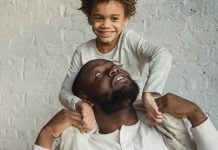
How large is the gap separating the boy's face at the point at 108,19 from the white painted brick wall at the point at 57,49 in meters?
0.85

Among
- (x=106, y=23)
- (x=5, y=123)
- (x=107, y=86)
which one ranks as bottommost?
(x=5, y=123)

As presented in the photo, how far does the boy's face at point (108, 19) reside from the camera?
114 cm

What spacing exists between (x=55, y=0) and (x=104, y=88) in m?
1.37

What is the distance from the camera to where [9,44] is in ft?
8.15

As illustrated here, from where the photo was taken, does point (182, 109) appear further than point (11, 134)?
No

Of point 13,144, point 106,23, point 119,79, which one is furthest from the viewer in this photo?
point 13,144

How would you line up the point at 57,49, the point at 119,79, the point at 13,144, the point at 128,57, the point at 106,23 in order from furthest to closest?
1. the point at 13,144
2. the point at 57,49
3. the point at 128,57
4. the point at 106,23
5. the point at 119,79

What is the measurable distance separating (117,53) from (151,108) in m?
0.24

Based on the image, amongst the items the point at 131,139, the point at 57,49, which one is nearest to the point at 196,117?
the point at 131,139

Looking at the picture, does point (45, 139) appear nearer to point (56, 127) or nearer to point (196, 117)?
point (56, 127)

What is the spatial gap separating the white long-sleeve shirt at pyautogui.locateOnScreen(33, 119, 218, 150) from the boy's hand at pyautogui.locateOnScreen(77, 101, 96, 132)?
0.08 ft

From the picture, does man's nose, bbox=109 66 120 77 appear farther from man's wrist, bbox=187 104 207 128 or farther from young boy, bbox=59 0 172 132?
man's wrist, bbox=187 104 207 128

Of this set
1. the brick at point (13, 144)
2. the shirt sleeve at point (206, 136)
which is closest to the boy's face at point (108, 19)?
the shirt sleeve at point (206, 136)

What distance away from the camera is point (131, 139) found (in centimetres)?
110
